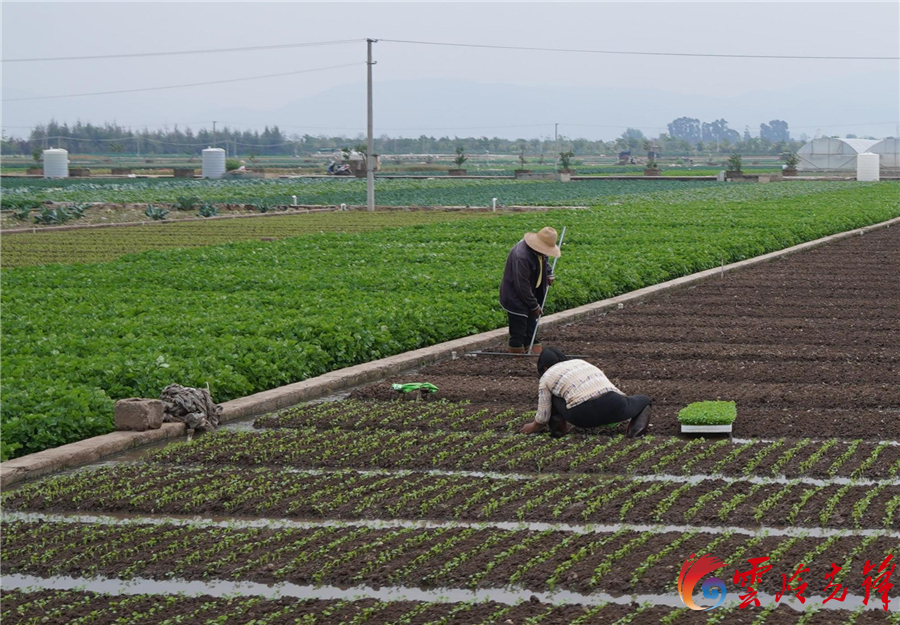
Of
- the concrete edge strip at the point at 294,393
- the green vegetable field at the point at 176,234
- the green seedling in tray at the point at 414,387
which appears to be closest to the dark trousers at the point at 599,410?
the green seedling in tray at the point at 414,387

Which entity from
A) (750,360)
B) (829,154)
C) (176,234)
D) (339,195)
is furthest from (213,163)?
(750,360)

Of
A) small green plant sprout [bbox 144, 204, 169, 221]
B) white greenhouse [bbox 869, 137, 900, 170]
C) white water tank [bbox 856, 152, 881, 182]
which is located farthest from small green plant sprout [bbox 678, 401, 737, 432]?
white greenhouse [bbox 869, 137, 900, 170]

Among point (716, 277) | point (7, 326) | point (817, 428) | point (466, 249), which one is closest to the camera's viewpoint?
point (817, 428)

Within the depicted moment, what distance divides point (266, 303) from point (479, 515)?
8962 mm

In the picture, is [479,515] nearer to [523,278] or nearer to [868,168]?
[523,278]

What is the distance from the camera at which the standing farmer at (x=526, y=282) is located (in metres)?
12.3

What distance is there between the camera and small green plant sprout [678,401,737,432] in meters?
9.22

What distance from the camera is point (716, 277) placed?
20766 millimetres

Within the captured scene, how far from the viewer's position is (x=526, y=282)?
1259cm

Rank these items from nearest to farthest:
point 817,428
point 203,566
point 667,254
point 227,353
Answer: point 203,566
point 817,428
point 227,353
point 667,254

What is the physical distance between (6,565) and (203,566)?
3.69 feet

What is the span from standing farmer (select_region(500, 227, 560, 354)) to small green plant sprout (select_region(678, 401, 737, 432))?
3.27m

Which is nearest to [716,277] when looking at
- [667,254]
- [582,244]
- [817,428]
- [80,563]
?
[667,254]

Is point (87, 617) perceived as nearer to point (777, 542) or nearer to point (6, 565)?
point (6, 565)
